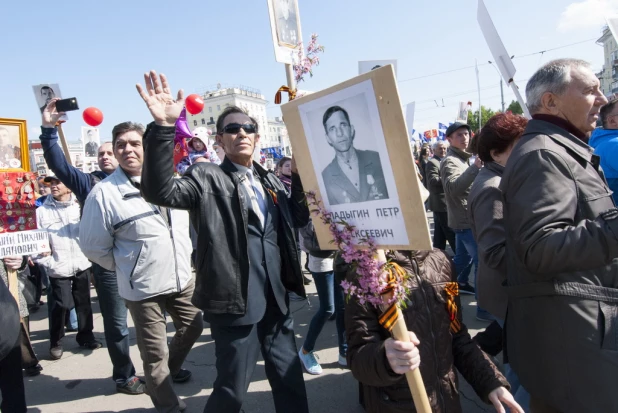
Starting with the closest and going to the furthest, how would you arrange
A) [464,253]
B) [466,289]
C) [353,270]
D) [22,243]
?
[353,270]
[22,243]
[464,253]
[466,289]

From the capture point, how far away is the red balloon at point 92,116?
4098mm

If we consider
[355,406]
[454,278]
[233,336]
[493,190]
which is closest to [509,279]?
[454,278]

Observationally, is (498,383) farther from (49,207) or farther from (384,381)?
(49,207)

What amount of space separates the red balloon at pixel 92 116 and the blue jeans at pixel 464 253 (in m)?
3.78

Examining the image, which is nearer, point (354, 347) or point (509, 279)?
point (354, 347)

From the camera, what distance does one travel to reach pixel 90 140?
9.16m

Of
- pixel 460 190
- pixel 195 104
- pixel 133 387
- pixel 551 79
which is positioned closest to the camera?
pixel 551 79

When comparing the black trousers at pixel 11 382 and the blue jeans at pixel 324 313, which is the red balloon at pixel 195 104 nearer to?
the blue jeans at pixel 324 313

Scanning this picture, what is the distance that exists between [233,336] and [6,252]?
2.10m

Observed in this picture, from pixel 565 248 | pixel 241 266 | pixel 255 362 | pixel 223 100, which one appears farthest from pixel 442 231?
pixel 223 100

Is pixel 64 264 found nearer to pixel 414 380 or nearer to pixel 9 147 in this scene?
pixel 9 147

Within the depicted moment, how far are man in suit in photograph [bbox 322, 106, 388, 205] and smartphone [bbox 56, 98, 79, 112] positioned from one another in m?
2.59

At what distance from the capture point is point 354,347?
5.47ft

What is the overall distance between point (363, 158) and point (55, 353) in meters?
4.46
